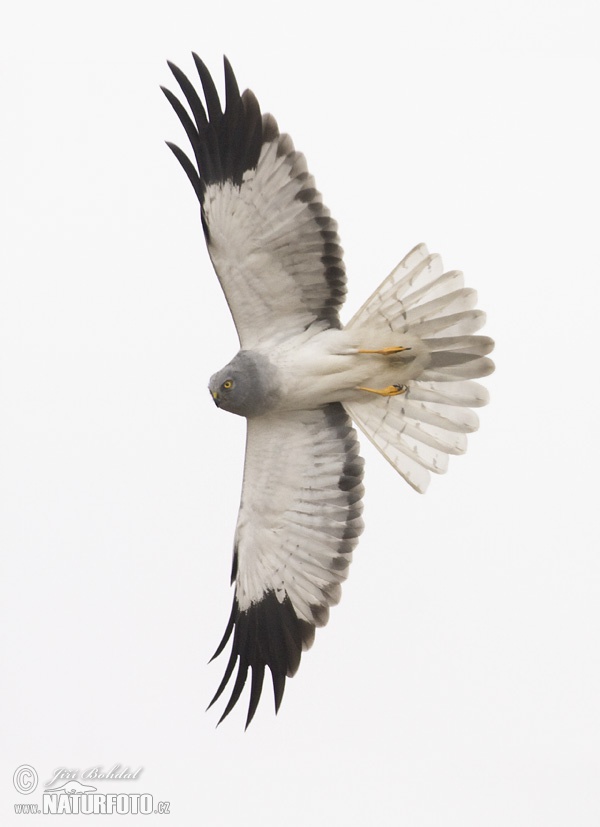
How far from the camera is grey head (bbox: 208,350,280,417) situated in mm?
8523

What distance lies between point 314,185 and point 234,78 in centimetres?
75

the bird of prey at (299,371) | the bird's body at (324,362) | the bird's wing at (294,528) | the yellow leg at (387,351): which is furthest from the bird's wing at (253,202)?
the bird's wing at (294,528)

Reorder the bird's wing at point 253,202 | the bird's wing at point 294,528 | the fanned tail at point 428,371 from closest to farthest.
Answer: the bird's wing at point 253,202 < the fanned tail at point 428,371 < the bird's wing at point 294,528

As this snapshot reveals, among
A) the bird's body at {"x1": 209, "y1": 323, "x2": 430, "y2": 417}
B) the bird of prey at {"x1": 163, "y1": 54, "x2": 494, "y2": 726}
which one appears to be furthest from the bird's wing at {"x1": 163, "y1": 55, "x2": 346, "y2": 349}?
the bird's body at {"x1": 209, "y1": 323, "x2": 430, "y2": 417}

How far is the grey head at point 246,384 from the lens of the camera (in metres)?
8.52

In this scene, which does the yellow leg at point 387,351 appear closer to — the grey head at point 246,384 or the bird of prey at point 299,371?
the bird of prey at point 299,371

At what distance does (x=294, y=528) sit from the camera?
908 cm

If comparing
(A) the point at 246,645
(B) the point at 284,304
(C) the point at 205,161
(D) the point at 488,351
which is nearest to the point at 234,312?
(B) the point at 284,304

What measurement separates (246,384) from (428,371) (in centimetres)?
111

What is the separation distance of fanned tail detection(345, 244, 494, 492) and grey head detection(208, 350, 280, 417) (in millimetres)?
568

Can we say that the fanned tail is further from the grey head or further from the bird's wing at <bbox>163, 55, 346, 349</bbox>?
the grey head

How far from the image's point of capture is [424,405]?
8797mm

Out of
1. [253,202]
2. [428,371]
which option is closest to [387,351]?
[428,371]

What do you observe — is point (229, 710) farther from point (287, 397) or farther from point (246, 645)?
point (287, 397)
